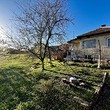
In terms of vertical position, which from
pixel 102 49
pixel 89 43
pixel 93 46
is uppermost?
pixel 89 43

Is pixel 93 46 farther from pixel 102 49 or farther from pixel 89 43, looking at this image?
pixel 102 49

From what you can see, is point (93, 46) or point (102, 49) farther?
point (93, 46)

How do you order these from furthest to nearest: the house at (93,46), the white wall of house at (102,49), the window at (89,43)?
the window at (89,43) → the house at (93,46) → the white wall of house at (102,49)

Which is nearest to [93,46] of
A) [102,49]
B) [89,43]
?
[89,43]

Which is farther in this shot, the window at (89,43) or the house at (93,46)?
the window at (89,43)

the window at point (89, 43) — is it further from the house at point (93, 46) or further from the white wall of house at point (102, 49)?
the white wall of house at point (102, 49)

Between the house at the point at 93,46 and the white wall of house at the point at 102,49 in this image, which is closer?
the white wall of house at the point at 102,49

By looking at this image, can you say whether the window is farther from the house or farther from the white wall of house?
the white wall of house

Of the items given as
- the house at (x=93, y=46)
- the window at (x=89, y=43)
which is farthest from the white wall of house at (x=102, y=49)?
the window at (x=89, y=43)

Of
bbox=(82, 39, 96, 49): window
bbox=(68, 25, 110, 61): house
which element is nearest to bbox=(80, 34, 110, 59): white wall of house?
bbox=(68, 25, 110, 61): house

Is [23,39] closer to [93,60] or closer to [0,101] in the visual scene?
[0,101]

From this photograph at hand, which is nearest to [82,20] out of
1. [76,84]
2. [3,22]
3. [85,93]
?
[3,22]

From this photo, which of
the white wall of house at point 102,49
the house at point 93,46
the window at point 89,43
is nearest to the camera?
the white wall of house at point 102,49

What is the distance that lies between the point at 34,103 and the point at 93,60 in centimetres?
992
